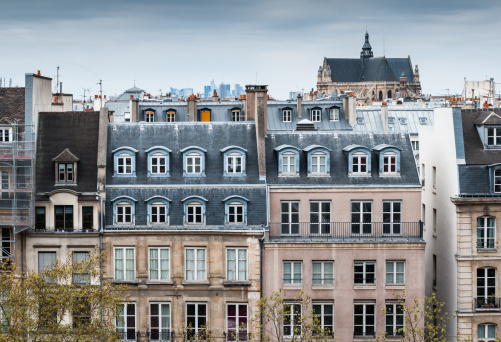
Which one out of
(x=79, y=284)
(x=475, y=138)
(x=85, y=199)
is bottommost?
(x=79, y=284)

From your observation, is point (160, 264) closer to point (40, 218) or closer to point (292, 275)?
point (40, 218)

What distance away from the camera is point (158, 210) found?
56.8 m

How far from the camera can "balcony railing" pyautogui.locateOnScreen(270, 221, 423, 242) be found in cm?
5700

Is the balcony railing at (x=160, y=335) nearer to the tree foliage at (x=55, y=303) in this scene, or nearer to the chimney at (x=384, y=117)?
the tree foliage at (x=55, y=303)

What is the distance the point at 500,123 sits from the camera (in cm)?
5938

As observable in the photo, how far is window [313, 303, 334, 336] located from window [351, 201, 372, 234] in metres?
4.73

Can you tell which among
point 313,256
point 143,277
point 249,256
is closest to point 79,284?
point 143,277

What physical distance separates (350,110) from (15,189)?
180 ft

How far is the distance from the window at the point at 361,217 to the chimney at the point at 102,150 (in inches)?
590

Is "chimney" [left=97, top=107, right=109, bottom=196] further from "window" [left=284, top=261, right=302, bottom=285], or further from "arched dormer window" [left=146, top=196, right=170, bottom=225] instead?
"window" [left=284, top=261, right=302, bottom=285]

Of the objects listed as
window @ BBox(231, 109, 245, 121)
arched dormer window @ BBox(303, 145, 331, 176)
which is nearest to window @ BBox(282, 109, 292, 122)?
window @ BBox(231, 109, 245, 121)

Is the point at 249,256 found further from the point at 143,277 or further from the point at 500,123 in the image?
the point at 500,123

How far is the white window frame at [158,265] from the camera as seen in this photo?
2217 inches

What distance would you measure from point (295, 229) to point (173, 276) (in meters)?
7.77
